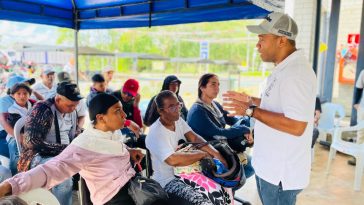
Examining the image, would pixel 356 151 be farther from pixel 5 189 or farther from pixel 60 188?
pixel 5 189

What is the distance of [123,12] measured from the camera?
13.2ft

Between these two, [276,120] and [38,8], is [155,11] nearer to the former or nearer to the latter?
[38,8]

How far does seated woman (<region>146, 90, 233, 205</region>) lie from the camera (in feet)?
6.70

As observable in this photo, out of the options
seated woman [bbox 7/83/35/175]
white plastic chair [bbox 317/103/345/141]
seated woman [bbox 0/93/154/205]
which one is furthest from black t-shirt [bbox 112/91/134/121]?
white plastic chair [bbox 317/103/345/141]

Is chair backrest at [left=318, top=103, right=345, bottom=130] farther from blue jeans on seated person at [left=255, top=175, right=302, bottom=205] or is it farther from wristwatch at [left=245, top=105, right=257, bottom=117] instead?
wristwatch at [left=245, top=105, right=257, bottom=117]

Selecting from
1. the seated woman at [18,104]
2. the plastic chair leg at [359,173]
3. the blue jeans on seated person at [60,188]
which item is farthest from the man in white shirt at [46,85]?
the plastic chair leg at [359,173]

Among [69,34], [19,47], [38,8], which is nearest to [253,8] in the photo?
[38,8]

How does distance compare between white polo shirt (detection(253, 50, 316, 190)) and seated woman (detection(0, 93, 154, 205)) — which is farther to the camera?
seated woman (detection(0, 93, 154, 205))

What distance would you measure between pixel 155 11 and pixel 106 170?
2522mm

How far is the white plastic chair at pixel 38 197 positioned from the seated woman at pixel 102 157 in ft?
0.48

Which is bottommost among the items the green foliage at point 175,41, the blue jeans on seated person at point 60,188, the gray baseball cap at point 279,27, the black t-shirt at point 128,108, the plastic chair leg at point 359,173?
the plastic chair leg at point 359,173

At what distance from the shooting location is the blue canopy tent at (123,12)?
3207 mm

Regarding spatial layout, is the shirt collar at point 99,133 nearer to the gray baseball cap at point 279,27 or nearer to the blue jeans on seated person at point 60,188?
the blue jeans on seated person at point 60,188

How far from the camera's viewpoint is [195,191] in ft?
6.66
